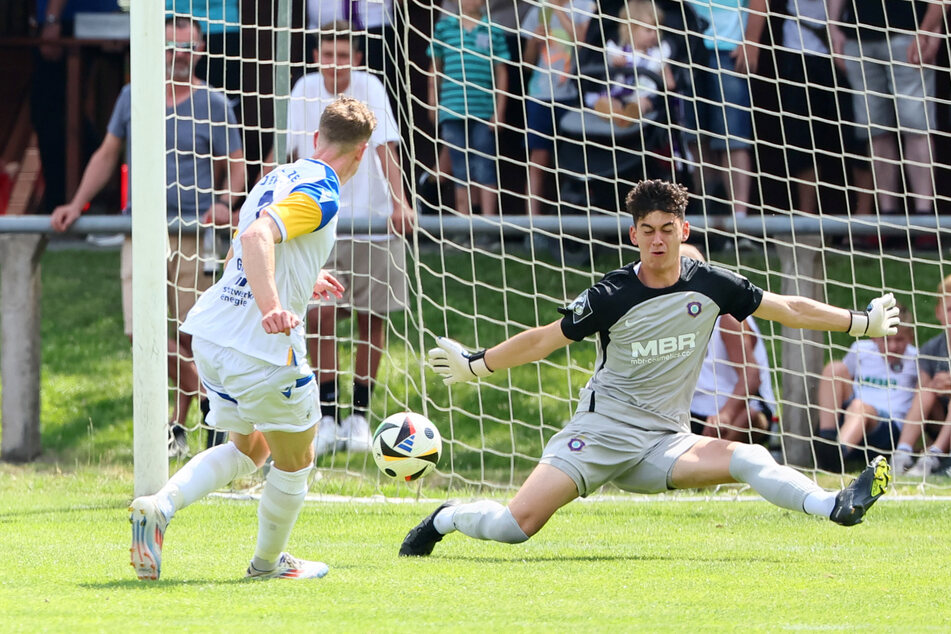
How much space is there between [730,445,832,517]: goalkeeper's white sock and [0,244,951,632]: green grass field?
0.88 feet

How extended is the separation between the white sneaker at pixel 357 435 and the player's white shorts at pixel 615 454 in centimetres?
277

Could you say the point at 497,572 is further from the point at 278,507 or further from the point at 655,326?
the point at 655,326

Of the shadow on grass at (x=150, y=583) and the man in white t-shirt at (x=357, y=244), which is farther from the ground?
the man in white t-shirt at (x=357, y=244)

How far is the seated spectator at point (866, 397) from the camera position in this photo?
28.4 feet

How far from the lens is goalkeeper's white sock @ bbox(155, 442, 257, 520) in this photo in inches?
199

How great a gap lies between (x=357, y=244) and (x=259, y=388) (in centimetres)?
380

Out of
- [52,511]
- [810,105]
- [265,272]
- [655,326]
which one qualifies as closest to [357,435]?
[52,511]

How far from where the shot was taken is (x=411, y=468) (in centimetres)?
595

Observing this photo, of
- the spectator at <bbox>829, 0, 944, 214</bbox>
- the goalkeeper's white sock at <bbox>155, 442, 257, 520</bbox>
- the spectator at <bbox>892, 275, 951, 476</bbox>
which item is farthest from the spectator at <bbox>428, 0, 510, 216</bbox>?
the goalkeeper's white sock at <bbox>155, 442, 257, 520</bbox>

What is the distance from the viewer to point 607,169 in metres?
11.4

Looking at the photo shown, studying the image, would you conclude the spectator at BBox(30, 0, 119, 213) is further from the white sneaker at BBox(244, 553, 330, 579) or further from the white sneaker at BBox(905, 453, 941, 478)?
the white sneaker at BBox(244, 553, 330, 579)

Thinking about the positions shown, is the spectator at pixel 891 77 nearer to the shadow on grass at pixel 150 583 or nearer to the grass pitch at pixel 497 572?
the grass pitch at pixel 497 572

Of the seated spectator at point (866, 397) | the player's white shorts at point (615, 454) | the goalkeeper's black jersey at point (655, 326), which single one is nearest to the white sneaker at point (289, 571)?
the player's white shorts at point (615, 454)

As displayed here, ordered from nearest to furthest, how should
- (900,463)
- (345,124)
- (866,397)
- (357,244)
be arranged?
(345,124) < (900,463) < (357,244) < (866,397)
